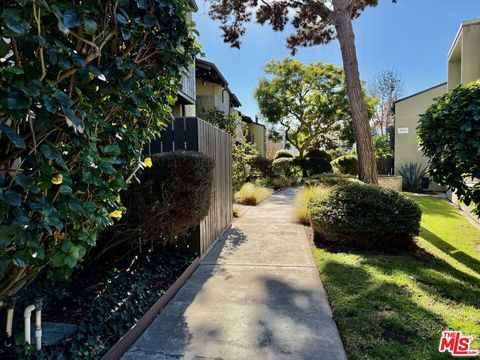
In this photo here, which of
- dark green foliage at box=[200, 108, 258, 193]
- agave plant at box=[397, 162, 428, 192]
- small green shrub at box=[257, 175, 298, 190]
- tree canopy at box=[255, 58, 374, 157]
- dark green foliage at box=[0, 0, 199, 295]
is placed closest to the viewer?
dark green foliage at box=[0, 0, 199, 295]

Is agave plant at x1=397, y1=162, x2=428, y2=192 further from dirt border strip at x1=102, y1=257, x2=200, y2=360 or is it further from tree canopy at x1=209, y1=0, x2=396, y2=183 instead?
dirt border strip at x1=102, y1=257, x2=200, y2=360

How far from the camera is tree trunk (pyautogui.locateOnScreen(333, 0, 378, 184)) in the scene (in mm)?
7770

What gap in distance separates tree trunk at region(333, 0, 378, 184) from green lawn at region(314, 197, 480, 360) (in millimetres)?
2661

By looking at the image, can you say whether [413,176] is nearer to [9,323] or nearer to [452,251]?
[452,251]

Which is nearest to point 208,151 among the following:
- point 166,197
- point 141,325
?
point 166,197

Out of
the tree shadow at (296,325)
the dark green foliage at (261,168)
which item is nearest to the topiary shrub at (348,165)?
the dark green foliage at (261,168)

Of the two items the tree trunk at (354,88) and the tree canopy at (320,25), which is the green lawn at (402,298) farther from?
the tree canopy at (320,25)

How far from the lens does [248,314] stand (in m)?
3.22

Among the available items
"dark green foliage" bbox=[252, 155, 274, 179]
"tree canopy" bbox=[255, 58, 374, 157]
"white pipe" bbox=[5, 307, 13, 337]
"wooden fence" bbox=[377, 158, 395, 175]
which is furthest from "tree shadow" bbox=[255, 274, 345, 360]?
"tree canopy" bbox=[255, 58, 374, 157]

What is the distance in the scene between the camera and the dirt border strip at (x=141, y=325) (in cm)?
250

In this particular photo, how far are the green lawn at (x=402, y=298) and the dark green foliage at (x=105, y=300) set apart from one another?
200 cm

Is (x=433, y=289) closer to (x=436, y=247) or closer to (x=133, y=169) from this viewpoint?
(x=436, y=247)

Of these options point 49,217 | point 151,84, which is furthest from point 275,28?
point 49,217

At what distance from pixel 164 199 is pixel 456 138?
374 cm
